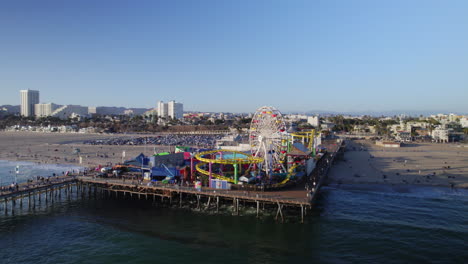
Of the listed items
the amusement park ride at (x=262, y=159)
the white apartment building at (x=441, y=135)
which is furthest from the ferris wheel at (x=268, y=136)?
the white apartment building at (x=441, y=135)

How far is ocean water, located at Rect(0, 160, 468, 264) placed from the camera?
65.0 feet

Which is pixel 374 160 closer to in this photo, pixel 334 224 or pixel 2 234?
pixel 334 224

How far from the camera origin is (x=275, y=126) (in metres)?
34.4

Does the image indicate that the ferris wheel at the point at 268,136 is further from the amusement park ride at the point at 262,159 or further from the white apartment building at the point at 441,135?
the white apartment building at the point at 441,135

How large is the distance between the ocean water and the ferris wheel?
7.37m

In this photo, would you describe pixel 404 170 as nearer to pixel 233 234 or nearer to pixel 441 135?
pixel 233 234

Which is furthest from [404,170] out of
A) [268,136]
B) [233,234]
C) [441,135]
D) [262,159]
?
[441,135]

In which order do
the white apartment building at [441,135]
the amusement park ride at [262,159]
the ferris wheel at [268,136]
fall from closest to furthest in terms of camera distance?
the amusement park ride at [262,159]
the ferris wheel at [268,136]
the white apartment building at [441,135]

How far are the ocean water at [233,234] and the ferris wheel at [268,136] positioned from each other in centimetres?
737

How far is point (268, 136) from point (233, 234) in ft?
45.0

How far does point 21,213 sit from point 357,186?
36.5 metres

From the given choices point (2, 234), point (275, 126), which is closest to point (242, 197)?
point (275, 126)

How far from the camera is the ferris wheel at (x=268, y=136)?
33.9 m

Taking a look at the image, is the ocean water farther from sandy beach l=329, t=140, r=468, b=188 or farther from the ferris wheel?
sandy beach l=329, t=140, r=468, b=188
